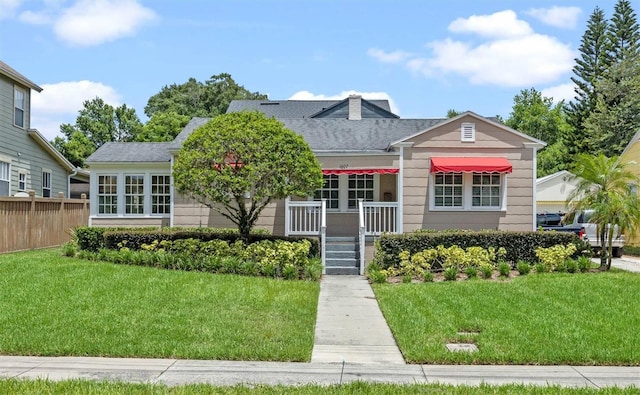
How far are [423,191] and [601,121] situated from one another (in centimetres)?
2529

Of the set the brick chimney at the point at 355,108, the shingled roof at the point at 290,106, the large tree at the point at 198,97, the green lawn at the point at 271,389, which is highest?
the large tree at the point at 198,97

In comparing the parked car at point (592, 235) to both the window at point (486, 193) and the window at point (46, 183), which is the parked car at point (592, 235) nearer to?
the window at point (486, 193)

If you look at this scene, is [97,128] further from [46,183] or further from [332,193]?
[332,193]

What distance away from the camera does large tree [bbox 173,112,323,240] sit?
13164 mm

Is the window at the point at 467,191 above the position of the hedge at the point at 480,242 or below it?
above

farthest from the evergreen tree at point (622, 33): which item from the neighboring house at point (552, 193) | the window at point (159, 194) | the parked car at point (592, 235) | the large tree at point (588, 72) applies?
the window at point (159, 194)

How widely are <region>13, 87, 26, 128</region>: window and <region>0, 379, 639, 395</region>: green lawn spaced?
1967 cm

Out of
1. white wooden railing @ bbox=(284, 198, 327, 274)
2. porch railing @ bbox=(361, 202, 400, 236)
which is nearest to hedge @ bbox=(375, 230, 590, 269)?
porch railing @ bbox=(361, 202, 400, 236)

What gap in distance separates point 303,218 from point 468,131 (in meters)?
5.46

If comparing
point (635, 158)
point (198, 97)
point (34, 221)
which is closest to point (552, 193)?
point (635, 158)

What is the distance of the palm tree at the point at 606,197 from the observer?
13.8 m

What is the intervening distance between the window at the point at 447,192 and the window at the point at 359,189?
6.91 feet

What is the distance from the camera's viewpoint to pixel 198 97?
5591 cm

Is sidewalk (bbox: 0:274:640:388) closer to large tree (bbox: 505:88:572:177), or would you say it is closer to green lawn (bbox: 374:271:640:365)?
green lawn (bbox: 374:271:640:365)
